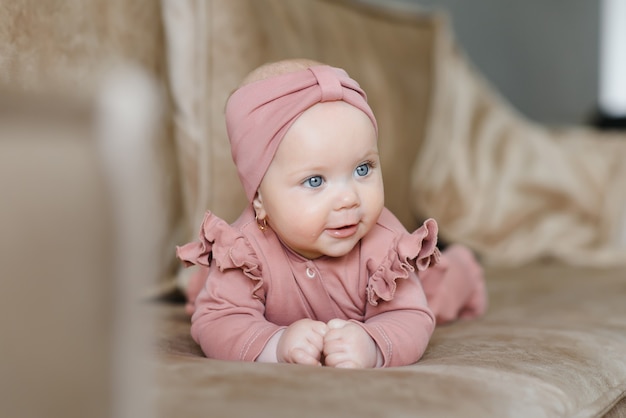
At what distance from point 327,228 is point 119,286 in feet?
1.87

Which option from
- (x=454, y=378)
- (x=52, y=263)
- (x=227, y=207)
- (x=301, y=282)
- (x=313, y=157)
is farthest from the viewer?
(x=227, y=207)

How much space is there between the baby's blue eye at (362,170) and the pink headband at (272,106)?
7 centimetres

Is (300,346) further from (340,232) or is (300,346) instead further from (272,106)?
(272,106)

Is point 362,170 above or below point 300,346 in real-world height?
above

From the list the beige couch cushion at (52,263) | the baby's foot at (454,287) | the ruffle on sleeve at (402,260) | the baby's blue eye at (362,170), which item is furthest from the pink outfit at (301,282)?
the beige couch cushion at (52,263)

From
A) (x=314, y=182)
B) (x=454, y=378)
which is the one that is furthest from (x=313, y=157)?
(x=454, y=378)

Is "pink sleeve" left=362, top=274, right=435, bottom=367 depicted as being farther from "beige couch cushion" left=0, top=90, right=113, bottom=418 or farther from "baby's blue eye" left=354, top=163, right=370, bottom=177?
"beige couch cushion" left=0, top=90, right=113, bottom=418

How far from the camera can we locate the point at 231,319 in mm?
1139

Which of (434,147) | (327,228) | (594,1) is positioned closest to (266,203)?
(327,228)

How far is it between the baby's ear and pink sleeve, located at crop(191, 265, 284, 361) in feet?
0.25

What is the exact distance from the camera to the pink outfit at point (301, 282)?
115 centimetres

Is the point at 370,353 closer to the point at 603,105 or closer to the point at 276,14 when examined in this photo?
the point at 276,14

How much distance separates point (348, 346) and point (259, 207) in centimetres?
24

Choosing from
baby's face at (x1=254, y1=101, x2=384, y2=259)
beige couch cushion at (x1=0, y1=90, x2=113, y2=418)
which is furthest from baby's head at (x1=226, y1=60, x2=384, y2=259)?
beige couch cushion at (x1=0, y1=90, x2=113, y2=418)
